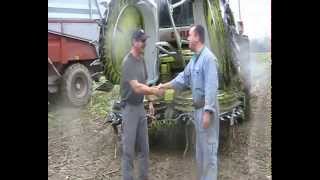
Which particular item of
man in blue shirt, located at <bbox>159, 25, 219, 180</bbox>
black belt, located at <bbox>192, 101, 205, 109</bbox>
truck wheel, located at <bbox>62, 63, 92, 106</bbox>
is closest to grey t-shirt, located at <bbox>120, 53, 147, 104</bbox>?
→ man in blue shirt, located at <bbox>159, 25, 219, 180</bbox>

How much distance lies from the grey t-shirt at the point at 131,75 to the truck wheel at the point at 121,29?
39 millimetres

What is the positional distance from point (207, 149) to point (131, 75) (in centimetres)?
75

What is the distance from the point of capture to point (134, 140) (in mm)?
5098

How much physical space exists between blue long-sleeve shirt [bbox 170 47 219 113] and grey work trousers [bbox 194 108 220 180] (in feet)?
0.31

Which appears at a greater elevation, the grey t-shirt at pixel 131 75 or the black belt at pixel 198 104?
the grey t-shirt at pixel 131 75

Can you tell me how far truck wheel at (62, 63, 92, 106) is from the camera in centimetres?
513

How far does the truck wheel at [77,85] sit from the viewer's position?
513cm

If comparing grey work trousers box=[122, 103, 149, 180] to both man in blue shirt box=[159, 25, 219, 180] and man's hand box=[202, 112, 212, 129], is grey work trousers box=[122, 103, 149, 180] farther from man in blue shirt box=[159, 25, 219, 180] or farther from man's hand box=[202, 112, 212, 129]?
man's hand box=[202, 112, 212, 129]

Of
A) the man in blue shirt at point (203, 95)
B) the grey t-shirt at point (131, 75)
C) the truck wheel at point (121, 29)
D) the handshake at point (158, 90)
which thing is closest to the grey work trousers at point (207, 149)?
the man in blue shirt at point (203, 95)

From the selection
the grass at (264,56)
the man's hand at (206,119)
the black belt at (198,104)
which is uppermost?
the grass at (264,56)

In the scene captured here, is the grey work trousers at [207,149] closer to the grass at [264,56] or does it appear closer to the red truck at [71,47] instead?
the grass at [264,56]

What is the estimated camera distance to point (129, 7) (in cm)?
513

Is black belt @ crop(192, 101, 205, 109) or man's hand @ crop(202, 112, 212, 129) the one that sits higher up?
black belt @ crop(192, 101, 205, 109)

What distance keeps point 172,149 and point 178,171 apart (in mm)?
162
